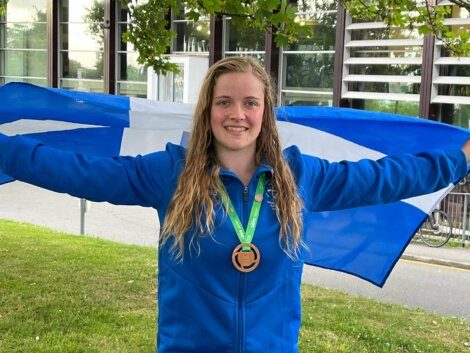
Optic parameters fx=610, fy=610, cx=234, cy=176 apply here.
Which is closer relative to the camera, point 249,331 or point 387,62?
point 249,331

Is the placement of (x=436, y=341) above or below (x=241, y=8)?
below

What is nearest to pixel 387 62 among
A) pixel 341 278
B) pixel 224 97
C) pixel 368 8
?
pixel 341 278

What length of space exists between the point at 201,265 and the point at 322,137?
1.95m

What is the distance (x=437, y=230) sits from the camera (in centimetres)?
1233

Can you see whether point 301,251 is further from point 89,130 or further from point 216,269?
point 89,130

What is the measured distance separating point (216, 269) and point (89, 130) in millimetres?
2024

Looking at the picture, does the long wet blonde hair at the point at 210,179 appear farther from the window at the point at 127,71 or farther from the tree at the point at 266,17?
the window at the point at 127,71

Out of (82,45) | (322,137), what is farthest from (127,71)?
(322,137)

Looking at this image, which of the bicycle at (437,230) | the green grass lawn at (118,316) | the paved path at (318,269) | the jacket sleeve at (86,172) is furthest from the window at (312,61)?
the jacket sleeve at (86,172)

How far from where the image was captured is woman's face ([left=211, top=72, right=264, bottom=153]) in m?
2.38

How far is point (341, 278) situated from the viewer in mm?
8773

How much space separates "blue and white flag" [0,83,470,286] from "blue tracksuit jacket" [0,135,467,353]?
1.36 metres

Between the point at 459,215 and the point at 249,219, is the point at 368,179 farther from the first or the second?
the point at 459,215

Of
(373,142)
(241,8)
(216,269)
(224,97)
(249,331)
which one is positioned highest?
(241,8)
